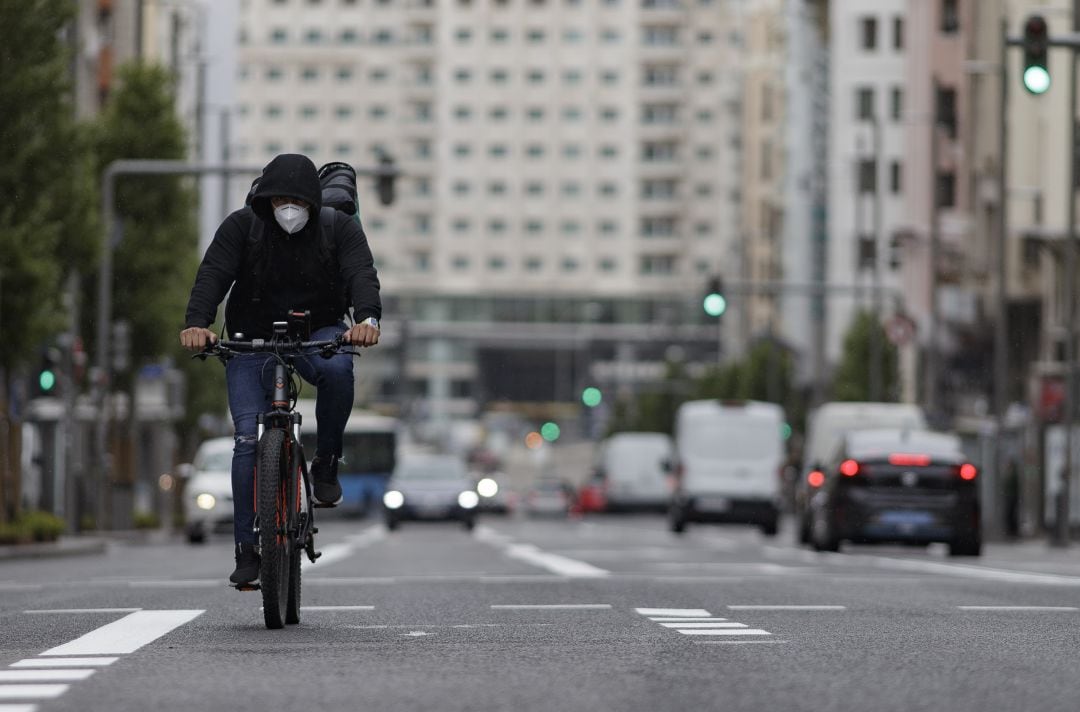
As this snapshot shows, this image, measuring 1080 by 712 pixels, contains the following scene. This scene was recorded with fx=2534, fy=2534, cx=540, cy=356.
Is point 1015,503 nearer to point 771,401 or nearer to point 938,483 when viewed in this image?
point 938,483

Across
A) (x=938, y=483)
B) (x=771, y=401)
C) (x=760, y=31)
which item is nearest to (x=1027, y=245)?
(x=938, y=483)

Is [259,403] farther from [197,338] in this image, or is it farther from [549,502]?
[549,502]

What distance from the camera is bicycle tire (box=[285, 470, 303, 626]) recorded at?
1064 centimetres

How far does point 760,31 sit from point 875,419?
A: 88.7 meters

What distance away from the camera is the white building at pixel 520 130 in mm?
178000

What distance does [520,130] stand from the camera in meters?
179

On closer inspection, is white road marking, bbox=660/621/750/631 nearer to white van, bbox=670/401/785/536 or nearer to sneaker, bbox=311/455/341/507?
sneaker, bbox=311/455/341/507

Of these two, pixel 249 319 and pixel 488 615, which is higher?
pixel 249 319

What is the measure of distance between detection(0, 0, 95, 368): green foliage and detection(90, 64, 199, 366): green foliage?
14.4 metres

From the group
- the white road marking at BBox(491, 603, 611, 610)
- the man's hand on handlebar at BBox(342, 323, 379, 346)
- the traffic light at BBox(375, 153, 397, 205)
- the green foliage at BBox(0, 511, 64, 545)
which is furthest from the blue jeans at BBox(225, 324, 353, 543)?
the traffic light at BBox(375, 153, 397, 205)

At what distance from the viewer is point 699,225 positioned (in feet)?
586

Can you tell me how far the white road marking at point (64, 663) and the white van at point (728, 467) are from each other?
38.3 m

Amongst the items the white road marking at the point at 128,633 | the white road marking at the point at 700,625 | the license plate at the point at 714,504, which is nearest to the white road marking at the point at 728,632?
the white road marking at the point at 700,625

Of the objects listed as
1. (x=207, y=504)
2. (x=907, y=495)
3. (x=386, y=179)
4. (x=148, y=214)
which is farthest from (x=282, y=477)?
(x=148, y=214)
